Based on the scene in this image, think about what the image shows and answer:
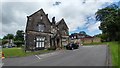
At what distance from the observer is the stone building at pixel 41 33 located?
4222 centimetres

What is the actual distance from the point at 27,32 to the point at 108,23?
32.7 metres

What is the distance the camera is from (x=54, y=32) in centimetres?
4894

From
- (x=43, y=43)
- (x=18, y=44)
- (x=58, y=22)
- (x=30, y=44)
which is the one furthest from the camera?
(x=18, y=44)

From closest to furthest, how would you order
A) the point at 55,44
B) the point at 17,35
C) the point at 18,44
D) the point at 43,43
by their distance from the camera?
the point at 43,43 < the point at 55,44 < the point at 18,44 < the point at 17,35

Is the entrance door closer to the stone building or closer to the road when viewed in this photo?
the stone building

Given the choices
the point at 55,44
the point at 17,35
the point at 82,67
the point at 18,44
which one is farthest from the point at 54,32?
the point at 17,35

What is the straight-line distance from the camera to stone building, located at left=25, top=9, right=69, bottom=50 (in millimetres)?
42219

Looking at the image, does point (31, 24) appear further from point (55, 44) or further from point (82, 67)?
point (82, 67)

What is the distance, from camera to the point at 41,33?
44.6 meters

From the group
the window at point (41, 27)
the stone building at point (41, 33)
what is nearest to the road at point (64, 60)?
the stone building at point (41, 33)

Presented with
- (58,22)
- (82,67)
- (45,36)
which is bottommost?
(82,67)

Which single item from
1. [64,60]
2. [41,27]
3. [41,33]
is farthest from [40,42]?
[64,60]

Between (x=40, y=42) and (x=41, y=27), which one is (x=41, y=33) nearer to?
(x=41, y=27)

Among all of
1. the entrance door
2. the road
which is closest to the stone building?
the entrance door
